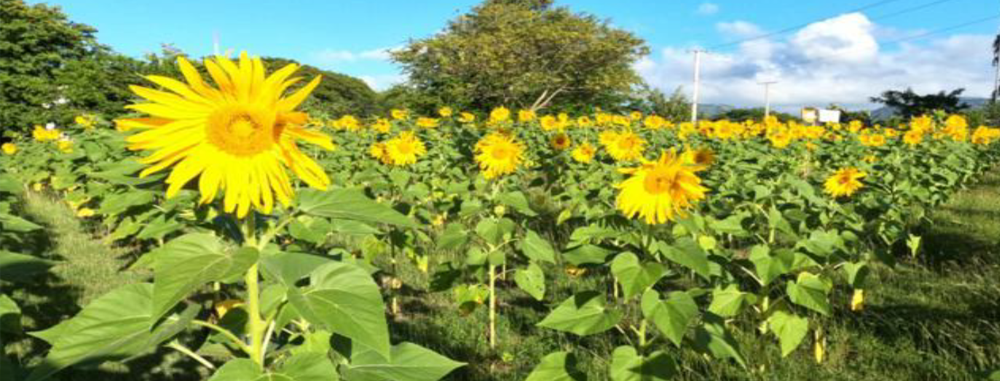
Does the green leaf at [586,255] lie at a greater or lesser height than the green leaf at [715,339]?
greater

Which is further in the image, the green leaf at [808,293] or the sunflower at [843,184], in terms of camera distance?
the sunflower at [843,184]

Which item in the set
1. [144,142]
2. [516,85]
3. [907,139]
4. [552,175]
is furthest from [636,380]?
[516,85]

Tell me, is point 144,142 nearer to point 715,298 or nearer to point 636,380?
point 636,380

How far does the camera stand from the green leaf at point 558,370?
2365 millimetres

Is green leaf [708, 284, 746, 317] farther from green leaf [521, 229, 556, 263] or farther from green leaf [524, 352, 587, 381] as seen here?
green leaf [524, 352, 587, 381]

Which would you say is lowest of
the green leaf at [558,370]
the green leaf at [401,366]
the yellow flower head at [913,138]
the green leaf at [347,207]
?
the green leaf at [558,370]

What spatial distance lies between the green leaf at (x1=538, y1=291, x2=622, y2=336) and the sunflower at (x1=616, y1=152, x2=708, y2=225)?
0.37m

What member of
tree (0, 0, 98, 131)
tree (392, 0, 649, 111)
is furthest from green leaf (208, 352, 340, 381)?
tree (392, 0, 649, 111)

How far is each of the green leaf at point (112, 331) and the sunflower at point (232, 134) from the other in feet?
0.83

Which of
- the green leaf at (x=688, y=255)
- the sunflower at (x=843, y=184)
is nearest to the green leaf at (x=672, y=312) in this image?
the green leaf at (x=688, y=255)

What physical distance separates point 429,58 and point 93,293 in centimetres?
3139

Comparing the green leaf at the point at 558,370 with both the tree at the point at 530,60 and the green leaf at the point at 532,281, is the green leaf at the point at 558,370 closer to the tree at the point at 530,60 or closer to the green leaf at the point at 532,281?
the green leaf at the point at 532,281

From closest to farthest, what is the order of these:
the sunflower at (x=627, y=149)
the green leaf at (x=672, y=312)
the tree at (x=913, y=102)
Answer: the green leaf at (x=672, y=312), the sunflower at (x=627, y=149), the tree at (x=913, y=102)

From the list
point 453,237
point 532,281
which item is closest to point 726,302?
point 532,281
